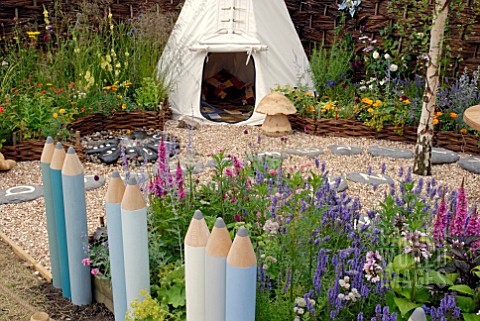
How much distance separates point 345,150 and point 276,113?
1.03 metres

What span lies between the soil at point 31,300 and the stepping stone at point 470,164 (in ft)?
13.8

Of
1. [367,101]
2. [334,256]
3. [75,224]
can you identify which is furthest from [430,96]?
[75,224]

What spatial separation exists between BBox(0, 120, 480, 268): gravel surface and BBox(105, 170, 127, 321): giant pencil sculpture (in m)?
0.87

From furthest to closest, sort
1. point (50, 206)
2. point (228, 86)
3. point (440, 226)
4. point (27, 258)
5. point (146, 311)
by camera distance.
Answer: point (228, 86) < point (27, 258) < point (50, 206) < point (440, 226) < point (146, 311)

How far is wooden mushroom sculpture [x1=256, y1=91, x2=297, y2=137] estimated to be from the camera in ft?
23.1

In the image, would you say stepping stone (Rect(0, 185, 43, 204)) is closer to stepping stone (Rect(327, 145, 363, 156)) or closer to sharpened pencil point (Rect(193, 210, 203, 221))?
sharpened pencil point (Rect(193, 210, 203, 221))

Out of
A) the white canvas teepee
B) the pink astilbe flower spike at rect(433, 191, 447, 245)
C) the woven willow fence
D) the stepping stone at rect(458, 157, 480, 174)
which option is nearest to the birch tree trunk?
the stepping stone at rect(458, 157, 480, 174)

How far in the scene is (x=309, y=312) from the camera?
104 inches

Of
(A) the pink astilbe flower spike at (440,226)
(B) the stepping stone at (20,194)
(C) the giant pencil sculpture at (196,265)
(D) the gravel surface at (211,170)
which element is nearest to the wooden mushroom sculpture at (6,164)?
(D) the gravel surface at (211,170)

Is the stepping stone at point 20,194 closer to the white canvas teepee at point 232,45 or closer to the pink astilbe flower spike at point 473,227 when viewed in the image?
the white canvas teepee at point 232,45

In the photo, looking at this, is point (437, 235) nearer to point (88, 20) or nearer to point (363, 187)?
point (363, 187)

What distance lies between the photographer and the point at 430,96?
5.59 metres

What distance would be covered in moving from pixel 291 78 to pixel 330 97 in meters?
0.66

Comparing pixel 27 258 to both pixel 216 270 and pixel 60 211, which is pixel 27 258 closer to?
pixel 60 211
